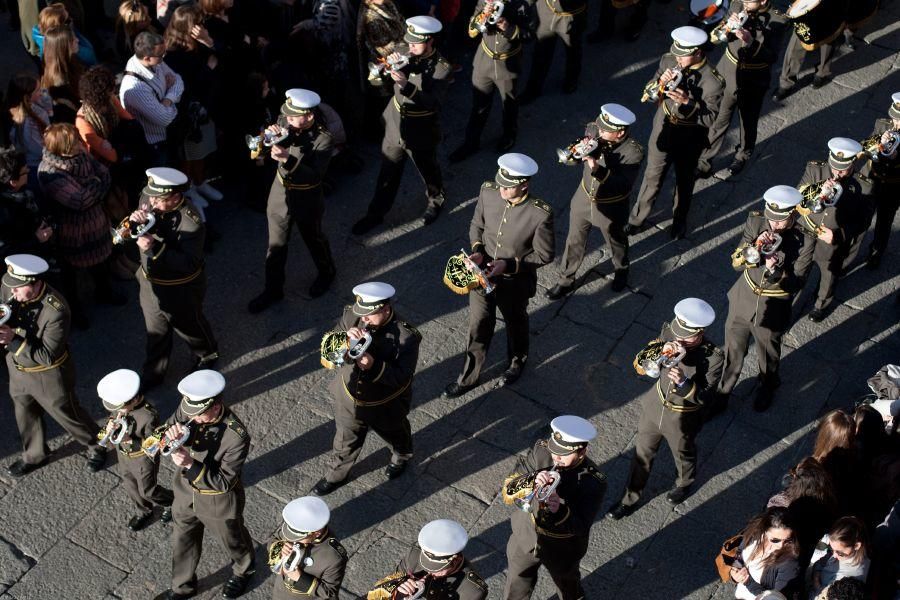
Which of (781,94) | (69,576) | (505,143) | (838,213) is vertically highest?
(838,213)

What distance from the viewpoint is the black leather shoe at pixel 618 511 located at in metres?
8.22

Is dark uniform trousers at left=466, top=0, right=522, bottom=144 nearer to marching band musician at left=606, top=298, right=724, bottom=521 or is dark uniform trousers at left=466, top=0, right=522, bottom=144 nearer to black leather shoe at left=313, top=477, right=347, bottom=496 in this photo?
marching band musician at left=606, top=298, right=724, bottom=521

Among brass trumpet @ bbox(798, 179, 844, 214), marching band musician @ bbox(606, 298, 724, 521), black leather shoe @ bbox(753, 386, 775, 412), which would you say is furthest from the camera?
black leather shoe @ bbox(753, 386, 775, 412)

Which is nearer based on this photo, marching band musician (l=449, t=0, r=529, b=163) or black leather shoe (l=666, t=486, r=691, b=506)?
black leather shoe (l=666, t=486, r=691, b=506)

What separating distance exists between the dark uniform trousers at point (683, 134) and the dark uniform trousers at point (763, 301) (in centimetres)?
155

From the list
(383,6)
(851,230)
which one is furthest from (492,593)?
(383,6)

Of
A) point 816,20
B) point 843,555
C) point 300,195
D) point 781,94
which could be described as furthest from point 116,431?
point 816,20

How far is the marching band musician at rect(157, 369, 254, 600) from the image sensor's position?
709 centimetres

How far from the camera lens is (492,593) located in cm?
778

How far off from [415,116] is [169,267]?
2.64 metres

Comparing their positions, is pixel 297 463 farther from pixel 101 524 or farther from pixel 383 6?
pixel 383 6

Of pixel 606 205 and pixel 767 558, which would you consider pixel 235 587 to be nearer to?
pixel 767 558

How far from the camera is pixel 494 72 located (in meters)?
10.8

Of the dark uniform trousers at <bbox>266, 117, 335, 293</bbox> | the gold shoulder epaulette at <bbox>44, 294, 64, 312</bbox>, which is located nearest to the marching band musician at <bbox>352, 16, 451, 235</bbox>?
the dark uniform trousers at <bbox>266, 117, 335, 293</bbox>
